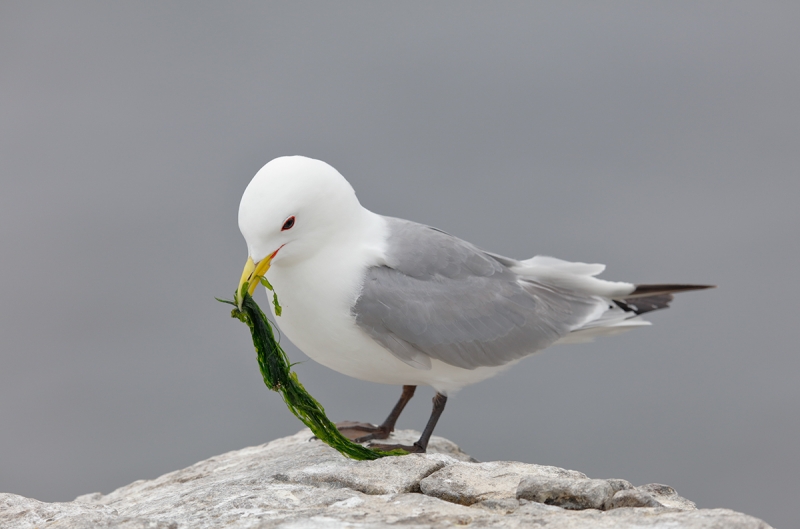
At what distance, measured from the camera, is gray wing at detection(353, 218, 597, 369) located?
4.62 metres

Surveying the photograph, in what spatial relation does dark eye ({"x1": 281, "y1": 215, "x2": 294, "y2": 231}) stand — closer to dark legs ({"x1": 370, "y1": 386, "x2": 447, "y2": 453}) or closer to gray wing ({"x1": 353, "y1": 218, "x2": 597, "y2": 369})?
gray wing ({"x1": 353, "y1": 218, "x2": 597, "y2": 369})

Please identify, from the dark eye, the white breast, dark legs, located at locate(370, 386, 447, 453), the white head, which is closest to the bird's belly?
the white breast

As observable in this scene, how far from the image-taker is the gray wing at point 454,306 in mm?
4621

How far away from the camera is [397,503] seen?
353 centimetres

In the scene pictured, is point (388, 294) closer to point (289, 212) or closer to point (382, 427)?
point (289, 212)

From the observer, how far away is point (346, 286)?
452 cm

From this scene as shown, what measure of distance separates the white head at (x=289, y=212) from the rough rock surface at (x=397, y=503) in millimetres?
1014

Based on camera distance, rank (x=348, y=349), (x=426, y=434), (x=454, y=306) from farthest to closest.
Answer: (x=426, y=434)
(x=454, y=306)
(x=348, y=349)

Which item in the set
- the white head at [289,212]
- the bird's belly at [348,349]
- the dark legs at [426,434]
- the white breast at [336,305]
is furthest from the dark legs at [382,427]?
the white head at [289,212]

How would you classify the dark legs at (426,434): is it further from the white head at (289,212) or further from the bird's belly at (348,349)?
the white head at (289,212)

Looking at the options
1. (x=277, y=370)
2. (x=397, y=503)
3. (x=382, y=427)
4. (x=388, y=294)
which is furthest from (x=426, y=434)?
(x=397, y=503)

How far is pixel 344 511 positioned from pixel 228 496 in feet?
2.38

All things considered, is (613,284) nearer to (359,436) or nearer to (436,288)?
(436,288)

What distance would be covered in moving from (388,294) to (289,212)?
2.45 feet
